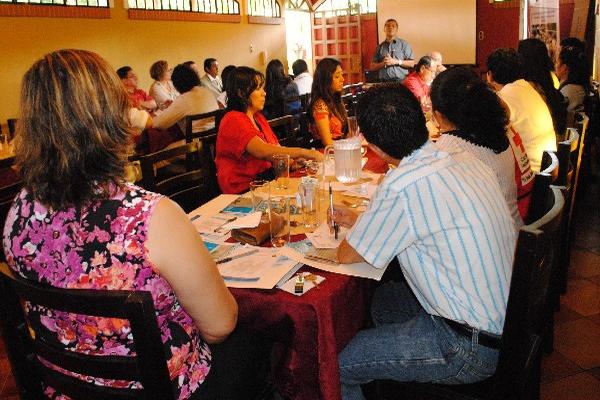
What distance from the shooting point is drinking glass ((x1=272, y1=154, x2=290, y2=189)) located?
2.32 meters

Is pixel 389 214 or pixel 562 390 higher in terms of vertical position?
pixel 389 214

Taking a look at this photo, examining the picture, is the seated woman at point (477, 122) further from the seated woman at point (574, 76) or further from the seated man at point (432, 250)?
the seated woman at point (574, 76)

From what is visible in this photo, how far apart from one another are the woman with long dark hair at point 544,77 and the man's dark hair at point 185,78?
261 cm

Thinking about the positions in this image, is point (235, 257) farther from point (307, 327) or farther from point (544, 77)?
point (544, 77)

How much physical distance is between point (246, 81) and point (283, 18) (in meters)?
8.22

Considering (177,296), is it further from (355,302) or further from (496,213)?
(496,213)

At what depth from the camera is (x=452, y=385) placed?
4.86 ft

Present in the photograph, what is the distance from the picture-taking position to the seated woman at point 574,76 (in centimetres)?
469

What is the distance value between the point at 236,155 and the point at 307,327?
1.69 metres

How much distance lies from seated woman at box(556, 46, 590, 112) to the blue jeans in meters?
3.87

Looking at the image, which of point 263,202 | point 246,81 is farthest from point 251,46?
point 263,202

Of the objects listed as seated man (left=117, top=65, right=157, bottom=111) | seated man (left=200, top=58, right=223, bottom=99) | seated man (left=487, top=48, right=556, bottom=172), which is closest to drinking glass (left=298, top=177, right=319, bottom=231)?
seated man (left=487, top=48, right=556, bottom=172)

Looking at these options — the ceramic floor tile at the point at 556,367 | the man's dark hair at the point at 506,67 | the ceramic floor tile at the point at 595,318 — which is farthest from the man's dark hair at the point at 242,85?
the ceramic floor tile at the point at 595,318

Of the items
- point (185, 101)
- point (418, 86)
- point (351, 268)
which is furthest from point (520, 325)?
Result: point (418, 86)
